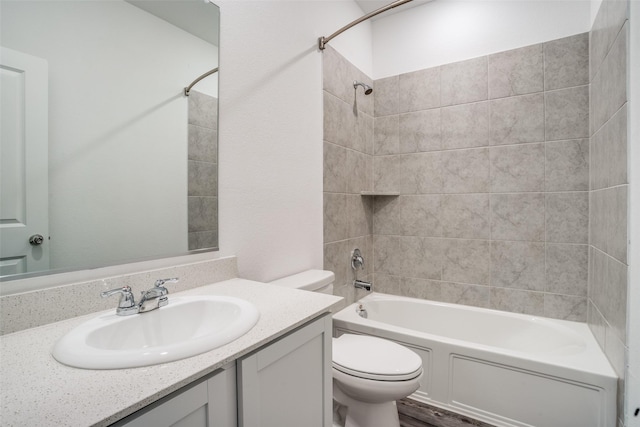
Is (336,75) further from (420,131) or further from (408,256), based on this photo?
(408,256)

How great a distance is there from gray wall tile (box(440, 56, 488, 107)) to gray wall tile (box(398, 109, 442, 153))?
0.15m

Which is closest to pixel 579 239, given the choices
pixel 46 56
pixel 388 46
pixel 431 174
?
pixel 431 174

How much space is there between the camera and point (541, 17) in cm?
210

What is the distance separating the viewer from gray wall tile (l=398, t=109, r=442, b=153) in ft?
8.10

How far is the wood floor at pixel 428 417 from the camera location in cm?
171

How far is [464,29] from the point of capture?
2361 mm

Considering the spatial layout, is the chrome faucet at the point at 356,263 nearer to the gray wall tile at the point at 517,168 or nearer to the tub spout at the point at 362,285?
the tub spout at the point at 362,285

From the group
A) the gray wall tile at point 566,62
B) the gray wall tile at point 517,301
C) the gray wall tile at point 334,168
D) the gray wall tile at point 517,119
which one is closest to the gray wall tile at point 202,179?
the gray wall tile at point 334,168

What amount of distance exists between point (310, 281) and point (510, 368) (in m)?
1.13

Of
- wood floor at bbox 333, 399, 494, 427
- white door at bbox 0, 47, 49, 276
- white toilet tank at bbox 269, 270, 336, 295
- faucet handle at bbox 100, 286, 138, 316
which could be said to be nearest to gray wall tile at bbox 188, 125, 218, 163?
white door at bbox 0, 47, 49, 276

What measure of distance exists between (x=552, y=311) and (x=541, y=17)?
197cm

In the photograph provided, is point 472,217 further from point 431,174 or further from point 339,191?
point 339,191

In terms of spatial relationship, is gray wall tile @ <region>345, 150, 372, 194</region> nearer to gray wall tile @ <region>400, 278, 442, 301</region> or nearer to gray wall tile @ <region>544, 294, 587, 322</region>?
gray wall tile @ <region>400, 278, 442, 301</region>

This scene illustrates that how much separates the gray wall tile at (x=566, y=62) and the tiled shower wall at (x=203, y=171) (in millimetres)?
2142
